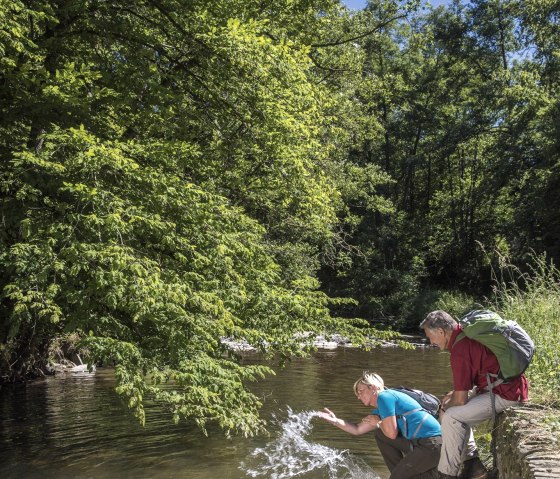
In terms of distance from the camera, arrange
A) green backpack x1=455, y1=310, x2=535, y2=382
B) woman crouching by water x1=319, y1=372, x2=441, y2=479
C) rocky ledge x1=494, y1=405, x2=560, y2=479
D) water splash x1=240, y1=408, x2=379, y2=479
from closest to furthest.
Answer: rocky ledge x1=494, y1=405, x2=560, y2=479 < green backpack x1=455, y1=310, x2=535, y2=382 < woman crouching by water x1=319, y1=372, x2=441, y2=479 < water splash x1=240, y1=408, x2=379, y2=479

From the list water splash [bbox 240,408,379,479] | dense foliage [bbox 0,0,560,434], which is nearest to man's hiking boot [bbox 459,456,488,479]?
water splash [bbox 240,408,379,479]

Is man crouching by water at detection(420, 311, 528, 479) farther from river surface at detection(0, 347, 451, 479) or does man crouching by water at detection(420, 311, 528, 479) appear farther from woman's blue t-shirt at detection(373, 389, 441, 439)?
river surface at detection(0, 347, 451, 479)

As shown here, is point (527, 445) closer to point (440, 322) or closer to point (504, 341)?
point (504, 341)

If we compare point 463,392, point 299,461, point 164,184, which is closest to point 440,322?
point 463,392

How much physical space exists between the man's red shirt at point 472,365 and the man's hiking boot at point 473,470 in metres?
0.67

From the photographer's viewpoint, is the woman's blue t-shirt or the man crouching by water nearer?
the man crouching by water

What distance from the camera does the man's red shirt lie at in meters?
5.30

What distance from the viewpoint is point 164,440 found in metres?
9.90

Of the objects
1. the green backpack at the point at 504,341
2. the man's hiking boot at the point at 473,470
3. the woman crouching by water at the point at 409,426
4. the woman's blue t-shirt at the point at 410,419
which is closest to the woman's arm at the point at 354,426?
the woman crouching by water at the point at 409,426

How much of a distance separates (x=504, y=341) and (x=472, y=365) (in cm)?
36

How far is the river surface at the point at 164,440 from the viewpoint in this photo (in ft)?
27.6

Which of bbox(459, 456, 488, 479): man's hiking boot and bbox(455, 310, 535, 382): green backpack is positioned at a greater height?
bbox(455, 310, 535, 382): green backpack

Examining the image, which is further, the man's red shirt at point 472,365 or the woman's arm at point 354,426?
the woman's arm at point 354,426

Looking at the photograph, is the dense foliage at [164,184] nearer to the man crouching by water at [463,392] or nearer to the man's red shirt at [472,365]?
the man crouching by water at [463,392]
